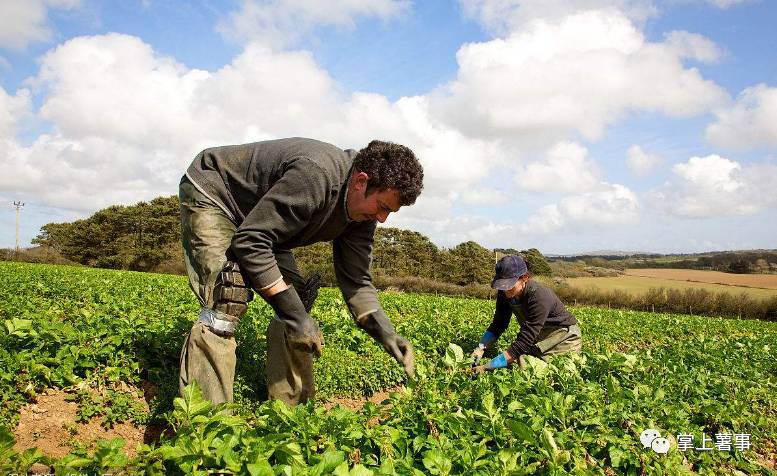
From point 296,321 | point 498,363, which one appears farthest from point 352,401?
point 296,321

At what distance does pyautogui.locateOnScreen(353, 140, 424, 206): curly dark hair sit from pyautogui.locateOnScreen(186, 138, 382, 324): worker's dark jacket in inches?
6.9

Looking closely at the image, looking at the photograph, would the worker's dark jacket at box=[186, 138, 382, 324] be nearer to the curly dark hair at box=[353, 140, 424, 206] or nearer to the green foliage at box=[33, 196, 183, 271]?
the curly dark hair at box=[353, 140, 424, 206]

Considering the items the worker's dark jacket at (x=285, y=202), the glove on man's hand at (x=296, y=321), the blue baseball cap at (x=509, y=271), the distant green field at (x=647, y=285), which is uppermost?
the worker's dark jacket at (x=285, y=202)

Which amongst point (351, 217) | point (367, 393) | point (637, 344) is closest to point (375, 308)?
point (351, 217)

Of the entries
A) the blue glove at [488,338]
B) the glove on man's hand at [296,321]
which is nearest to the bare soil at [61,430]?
the glove on man's hand at [296,321]

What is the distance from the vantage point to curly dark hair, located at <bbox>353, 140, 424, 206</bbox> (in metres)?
2.58

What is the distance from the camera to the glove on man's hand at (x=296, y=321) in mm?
2602

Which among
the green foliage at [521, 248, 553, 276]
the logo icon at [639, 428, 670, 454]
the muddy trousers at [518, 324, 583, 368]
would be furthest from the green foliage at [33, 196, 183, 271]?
the logo icon at [639, 428, 670, 454]

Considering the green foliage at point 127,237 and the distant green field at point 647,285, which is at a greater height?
the green foliage at point 127,237

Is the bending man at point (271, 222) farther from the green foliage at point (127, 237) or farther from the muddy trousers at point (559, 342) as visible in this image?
the green foliage at point (127, 237)

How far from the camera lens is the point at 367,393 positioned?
15.0ft

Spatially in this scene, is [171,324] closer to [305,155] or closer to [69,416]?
[69,416]

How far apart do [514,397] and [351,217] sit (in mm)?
1379

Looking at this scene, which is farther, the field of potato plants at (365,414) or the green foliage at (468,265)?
the green foliage at (468,265)
